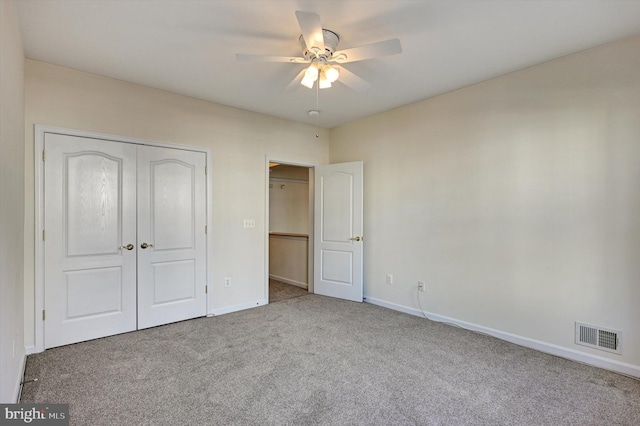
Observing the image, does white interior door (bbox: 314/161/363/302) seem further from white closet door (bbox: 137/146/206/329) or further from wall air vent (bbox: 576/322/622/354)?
wall air vent (bbox: 576/322/622/354)

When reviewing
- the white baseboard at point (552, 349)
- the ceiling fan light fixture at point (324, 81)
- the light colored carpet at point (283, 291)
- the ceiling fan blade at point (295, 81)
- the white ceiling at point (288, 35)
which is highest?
the white ceiling at point (288, 35)

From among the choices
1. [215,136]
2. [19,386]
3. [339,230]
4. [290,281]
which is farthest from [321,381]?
[290,281]

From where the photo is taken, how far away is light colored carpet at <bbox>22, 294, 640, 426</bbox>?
1939 millimetres

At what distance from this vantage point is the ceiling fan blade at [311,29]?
176 cm

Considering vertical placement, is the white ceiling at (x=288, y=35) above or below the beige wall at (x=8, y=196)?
above

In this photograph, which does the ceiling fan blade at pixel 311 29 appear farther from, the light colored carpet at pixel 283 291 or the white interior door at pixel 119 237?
the light colored carpet at pixel 283 291

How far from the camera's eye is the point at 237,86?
3.35 metres

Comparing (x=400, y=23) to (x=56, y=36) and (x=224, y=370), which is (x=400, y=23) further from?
(x=224, y=370)

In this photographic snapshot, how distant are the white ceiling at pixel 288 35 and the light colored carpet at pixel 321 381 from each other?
8.75 feet

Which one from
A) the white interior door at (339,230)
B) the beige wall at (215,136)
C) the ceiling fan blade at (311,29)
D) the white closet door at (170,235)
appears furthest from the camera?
the white interior door at (339,230)

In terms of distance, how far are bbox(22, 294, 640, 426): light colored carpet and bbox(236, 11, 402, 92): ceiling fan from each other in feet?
7.70

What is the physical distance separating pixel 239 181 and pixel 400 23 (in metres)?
2.66

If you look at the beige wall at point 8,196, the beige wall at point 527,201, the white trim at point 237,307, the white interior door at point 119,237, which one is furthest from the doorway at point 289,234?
the beige wall at point 8,196

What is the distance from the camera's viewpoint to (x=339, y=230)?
15.3 ft
